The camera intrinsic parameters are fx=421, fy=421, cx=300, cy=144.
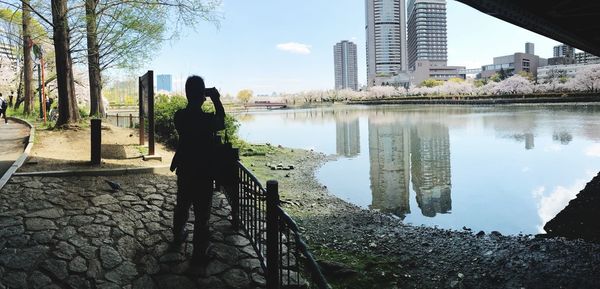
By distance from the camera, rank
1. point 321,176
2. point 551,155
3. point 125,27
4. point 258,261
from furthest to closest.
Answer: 1. point 551,155
2. point 125,27
3. point 321,176
4. point 258,261

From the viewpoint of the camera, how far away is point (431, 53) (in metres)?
147

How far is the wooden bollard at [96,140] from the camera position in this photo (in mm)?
8688

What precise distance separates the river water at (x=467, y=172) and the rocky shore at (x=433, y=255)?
1.40m

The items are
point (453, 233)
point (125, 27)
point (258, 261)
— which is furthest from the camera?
point (125, 27)

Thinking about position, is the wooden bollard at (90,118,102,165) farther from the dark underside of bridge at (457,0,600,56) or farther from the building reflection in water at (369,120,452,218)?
the dark underside of bridge at (457,0,600,56)

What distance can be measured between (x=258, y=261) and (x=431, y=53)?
502 feet

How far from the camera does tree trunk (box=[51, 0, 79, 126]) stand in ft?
47.5

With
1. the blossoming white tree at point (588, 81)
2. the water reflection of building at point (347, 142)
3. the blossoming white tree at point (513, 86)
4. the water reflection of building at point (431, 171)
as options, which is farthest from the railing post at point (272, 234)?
the blossoming white tree at point (513, 86)

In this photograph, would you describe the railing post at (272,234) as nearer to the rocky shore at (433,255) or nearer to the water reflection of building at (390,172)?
the rocky shore at (433,255)

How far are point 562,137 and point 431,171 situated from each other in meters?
14.2

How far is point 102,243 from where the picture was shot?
5.45 m

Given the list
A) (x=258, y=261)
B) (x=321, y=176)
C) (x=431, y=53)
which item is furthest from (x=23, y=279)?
(x=431, y=53)

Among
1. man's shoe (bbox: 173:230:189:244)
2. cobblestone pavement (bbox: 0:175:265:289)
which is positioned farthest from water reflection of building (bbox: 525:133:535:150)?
man's shoe (bbox: 173:230:189:244)

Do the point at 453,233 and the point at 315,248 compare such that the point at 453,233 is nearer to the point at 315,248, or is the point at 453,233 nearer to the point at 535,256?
the point at 535,256
